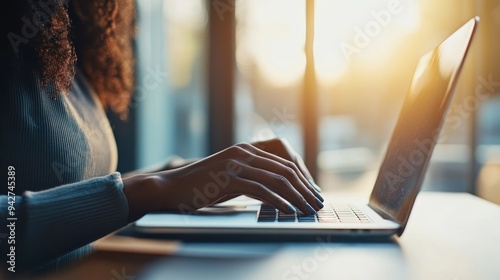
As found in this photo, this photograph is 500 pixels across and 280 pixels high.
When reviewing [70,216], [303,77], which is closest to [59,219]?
[70,216]

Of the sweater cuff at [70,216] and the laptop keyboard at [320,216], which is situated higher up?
the sweater cuff at [70,216]

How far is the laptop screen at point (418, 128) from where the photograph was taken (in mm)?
608

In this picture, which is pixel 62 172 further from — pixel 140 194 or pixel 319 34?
pixel 319 34

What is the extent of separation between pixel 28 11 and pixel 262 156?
44cm

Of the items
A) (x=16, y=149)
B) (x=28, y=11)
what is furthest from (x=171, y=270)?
(x=28, y=11)

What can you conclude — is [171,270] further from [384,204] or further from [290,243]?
[384,204]

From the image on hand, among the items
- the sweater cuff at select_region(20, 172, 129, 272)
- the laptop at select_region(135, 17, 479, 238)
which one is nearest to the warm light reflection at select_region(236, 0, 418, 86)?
the laptop at select_region(135, 17, 479, 238)

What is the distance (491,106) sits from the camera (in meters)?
3.26

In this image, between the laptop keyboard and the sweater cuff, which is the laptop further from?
the sweater cuff

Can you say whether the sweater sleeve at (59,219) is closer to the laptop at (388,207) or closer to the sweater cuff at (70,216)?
the sweater cuff at (70,216)

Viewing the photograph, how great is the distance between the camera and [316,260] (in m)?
0.54

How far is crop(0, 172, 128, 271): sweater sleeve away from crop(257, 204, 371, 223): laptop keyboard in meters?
0.22

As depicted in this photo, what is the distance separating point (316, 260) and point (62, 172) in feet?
1.42

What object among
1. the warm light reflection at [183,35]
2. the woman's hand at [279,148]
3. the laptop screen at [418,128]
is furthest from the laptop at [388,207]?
the warm light reflection at [183,35]
